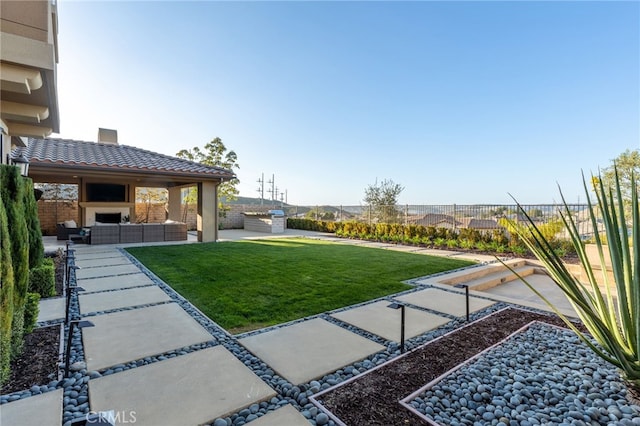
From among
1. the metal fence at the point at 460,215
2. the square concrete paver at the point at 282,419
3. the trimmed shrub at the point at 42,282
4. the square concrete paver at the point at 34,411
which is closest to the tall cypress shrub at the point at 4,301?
the square concrete paver at the point at 34,411

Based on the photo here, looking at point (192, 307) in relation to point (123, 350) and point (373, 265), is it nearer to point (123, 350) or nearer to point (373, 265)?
point (123, 350)

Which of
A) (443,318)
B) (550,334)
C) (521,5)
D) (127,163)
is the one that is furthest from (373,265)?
(127,163)

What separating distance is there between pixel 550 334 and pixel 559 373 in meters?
1.07

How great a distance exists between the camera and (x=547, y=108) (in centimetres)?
1147

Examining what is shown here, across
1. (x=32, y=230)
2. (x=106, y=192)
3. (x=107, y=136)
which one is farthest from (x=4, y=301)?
(x=107, y=136)

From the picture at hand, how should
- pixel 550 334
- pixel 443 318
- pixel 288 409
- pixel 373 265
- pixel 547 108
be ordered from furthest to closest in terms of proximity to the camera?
pixel 547 108
pixel 373 265
pixel 443 318
pixel 550 334
pixel 288 409

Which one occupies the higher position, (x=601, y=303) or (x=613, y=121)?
(x=613, y=121)

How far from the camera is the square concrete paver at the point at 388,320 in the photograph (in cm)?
344

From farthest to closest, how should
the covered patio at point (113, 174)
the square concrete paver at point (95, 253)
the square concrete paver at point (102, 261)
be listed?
1. the covered patio at point (113, 174)
2. the square concrete paver at point (95, 253)
3. the square concrete paver at point (102, 261)

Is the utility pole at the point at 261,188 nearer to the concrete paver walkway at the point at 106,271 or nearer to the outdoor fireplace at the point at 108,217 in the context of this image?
the outdoor fireplace at the point at 108,217

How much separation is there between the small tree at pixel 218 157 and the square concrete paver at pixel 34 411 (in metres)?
17.7

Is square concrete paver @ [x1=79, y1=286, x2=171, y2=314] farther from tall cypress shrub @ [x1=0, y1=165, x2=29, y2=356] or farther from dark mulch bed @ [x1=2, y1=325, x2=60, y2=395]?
tall cypress shrub @ [x1=0, y1=165, x2=29, y2=356]

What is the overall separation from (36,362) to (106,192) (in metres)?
14.6

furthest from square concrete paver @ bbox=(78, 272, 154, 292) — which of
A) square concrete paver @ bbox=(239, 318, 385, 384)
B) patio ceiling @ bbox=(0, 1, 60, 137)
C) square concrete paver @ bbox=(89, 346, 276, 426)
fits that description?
square concrete paver @ bbox=(239, 318, 385, 384)
